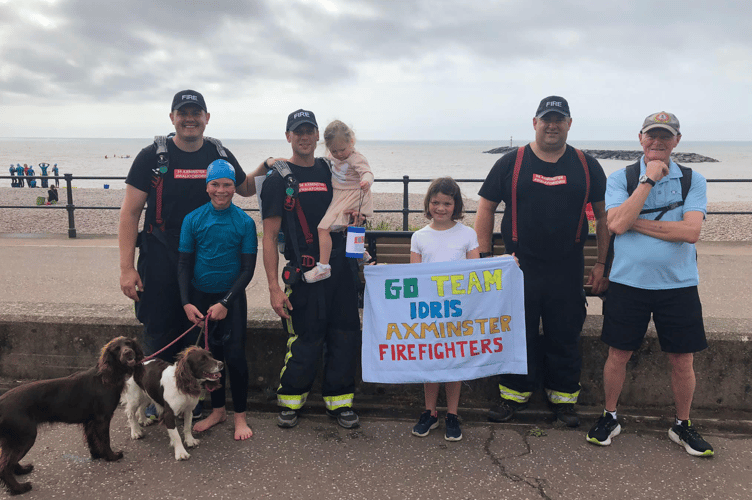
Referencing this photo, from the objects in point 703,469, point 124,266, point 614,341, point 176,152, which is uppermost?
point 176,152

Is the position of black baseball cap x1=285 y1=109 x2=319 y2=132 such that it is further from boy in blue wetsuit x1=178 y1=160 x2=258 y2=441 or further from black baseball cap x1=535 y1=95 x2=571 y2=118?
black baseball cap x1=535 y1=95 x2=571 y2=118

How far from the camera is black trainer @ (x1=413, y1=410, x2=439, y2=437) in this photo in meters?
3.55

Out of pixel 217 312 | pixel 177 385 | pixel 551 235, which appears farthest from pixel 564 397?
pixel 177 385

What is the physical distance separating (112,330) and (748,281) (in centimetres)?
775

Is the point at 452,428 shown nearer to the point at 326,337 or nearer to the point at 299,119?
the point at 326,337

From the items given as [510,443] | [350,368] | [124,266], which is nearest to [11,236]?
[124,266]

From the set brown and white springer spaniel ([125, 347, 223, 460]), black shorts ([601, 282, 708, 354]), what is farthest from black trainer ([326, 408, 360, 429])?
black shorts ([601, 282, 708, 354])

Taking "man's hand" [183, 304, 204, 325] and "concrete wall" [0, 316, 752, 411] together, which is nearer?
"man's hand" [183, 304, 204, 325]

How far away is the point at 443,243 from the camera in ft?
11.9

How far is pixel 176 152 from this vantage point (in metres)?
3.63

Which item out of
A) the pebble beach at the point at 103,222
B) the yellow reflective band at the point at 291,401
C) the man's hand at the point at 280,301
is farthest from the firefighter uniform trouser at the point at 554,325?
the pebble beach at the point at 103,222

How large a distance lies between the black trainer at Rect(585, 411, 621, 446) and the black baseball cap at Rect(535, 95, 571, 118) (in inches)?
74.4

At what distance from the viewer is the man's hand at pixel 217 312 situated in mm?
3455

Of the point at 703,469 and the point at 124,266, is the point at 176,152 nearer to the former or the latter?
the point at 124,266
